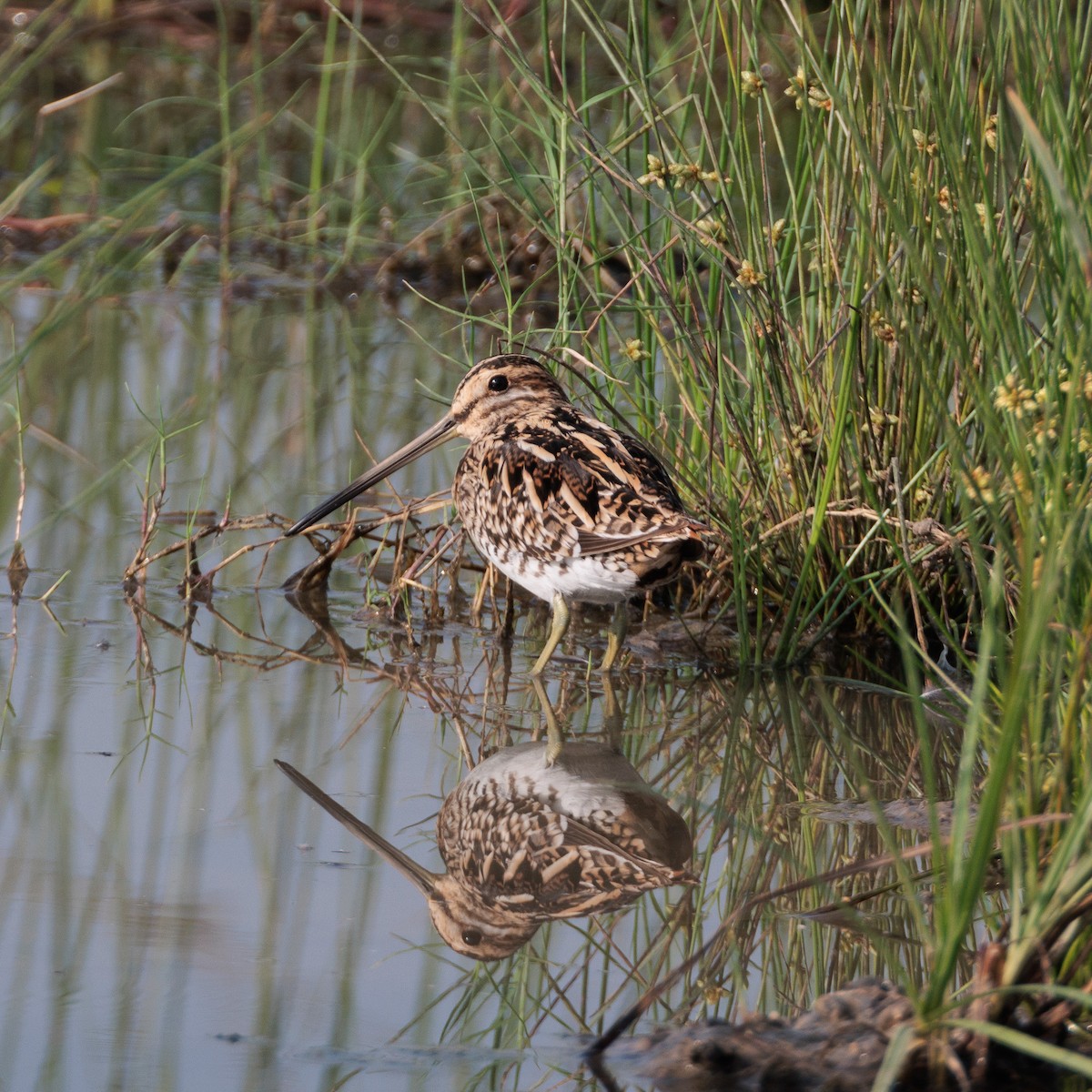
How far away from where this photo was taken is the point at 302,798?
11.5ft

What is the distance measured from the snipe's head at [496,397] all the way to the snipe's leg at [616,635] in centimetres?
59

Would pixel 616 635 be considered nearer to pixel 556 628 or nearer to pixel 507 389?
pixel 556 628

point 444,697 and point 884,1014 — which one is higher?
point 444,697

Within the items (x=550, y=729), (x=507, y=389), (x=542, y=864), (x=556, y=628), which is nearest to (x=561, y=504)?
(x=556, y=628)

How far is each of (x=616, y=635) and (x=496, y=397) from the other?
763mm

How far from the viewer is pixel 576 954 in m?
2.90

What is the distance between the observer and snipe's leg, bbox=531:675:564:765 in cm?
384

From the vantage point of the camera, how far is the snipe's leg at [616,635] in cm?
441

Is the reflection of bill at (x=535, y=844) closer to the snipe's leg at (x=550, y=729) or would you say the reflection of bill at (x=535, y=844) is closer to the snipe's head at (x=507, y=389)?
the snipe's leg at (x=550, y=729)

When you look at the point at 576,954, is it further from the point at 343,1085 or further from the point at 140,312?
the point at 140,312

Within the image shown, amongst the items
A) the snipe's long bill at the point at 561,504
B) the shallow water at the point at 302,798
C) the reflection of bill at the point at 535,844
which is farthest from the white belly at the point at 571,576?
the reflection of bill at the point at 535,844

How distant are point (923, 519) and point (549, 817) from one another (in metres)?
1.13

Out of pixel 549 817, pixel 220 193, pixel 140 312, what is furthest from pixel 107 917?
pixel 220 193

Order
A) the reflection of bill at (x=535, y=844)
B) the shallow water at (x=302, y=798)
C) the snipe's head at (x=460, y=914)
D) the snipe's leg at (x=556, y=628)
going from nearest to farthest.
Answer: the shallow water at (x=302, y=798)
the snipe's head at (x=460, y=914)
the reflection of bill at (x=535, y=844)
the snipe's leg at (x=556, y=628)
